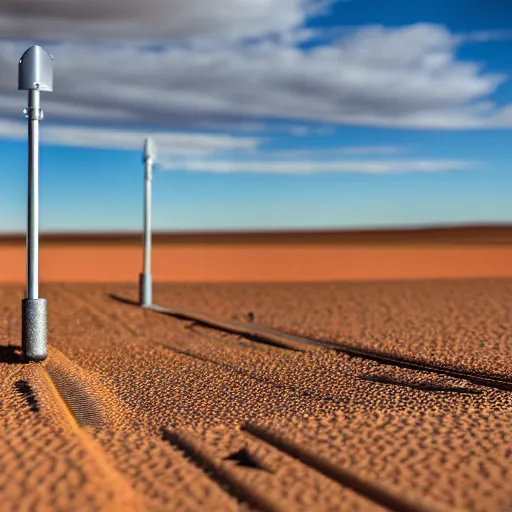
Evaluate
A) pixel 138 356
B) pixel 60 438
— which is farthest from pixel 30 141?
pixel 60 438

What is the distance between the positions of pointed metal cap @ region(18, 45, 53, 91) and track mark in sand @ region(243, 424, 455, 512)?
6297 millimetres

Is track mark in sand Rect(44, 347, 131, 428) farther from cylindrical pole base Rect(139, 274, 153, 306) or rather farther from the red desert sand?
cylindrical pole base Rect(139, 274, 153, 306)

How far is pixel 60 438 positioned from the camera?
5.70 meters

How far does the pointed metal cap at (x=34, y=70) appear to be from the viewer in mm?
9742

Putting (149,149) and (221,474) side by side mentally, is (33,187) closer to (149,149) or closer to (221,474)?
(221,474)

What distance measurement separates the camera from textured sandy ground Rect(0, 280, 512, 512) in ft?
15.5

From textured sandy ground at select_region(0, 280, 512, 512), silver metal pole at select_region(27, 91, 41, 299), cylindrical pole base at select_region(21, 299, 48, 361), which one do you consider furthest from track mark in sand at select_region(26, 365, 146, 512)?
silver metal pole at select_region(27, 91, 41, 299)

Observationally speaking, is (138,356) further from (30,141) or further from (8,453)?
(8,453)

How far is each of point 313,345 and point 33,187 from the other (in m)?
5.38

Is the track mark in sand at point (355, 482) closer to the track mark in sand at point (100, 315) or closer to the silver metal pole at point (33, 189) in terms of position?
the silver metal pole at point (33, 189)

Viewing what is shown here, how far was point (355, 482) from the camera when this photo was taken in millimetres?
4863

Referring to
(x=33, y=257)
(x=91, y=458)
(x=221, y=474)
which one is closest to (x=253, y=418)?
(x=221, y=474)

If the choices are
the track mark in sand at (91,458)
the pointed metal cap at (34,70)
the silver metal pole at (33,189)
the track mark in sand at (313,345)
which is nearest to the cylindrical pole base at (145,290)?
the track mark in sand at (313,345)

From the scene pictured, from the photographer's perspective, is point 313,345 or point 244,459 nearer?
point 244,459
